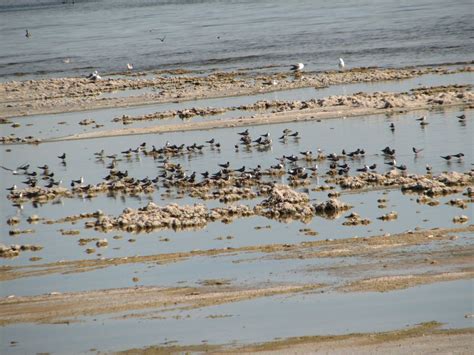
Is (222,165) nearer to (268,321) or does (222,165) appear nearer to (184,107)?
(268,321)

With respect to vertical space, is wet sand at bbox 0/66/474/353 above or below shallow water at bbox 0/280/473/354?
below

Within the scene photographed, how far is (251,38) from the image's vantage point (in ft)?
247

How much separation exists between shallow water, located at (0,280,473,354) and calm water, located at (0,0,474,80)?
116 ft

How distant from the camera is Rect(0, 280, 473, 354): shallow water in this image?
15148 mm

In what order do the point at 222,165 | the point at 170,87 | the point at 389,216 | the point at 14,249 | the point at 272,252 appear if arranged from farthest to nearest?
the point at 170,87, the point at 222,165, the point at 14,249, the point at 389,216, the point at 272,252

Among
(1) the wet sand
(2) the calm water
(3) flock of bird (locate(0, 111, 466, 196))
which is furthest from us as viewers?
(2) the calm water

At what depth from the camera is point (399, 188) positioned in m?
24.5

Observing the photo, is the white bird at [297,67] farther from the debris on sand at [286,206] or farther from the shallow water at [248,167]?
the debris on sand at [286,206]

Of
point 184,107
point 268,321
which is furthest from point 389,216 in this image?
point 184,107

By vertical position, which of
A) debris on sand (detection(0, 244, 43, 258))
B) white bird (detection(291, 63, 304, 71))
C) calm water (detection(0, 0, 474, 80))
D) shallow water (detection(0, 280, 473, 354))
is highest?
shallow water (detection(0, 280, 473, 354))

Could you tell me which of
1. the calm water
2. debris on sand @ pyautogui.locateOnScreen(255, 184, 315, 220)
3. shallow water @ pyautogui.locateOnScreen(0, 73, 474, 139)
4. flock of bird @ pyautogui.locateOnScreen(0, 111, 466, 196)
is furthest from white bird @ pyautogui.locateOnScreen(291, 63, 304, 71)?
debris on sand @ pyautogui.locateOnScreen(255, 184, 315, 220)

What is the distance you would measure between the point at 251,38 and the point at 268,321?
2396 inches

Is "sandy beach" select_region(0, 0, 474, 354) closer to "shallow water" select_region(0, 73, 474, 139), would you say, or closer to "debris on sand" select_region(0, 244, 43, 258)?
"debris on sand" select_region(0, 244, 43, 258)

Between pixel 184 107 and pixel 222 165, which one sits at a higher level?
pixel 222 165
